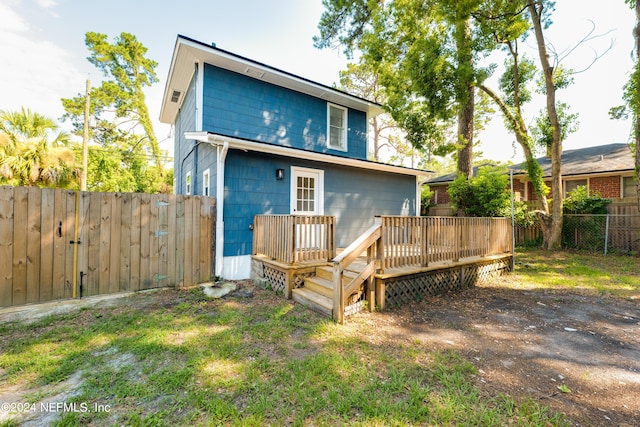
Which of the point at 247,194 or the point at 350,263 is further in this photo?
the point at 247,194

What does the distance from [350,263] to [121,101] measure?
23.5 m

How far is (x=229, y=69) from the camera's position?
7.64 m

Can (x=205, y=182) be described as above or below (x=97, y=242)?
above

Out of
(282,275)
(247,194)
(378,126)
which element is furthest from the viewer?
(378,126)

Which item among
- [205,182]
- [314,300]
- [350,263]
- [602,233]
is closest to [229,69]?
[205,182]

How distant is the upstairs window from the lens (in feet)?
31.7

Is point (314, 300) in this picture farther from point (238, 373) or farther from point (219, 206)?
point (219, 206)

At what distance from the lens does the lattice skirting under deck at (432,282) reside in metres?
4.71

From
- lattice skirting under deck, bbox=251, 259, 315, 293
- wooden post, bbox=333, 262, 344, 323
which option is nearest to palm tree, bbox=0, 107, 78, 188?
lattice skirting under deck, bbox=251, 259, 315, 293

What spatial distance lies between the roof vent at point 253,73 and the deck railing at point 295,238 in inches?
175

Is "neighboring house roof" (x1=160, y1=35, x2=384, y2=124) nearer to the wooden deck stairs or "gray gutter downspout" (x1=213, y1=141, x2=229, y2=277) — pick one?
"gray gutter downspout" (x1=213, y1=141, x2=229, y2=277)

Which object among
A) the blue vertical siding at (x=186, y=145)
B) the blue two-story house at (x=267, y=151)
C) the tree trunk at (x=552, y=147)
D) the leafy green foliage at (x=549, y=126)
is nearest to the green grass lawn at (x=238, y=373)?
the blue two-story house at (x=267, y=151)

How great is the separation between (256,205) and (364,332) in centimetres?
406

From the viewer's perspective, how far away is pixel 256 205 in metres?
6.64
